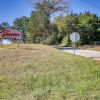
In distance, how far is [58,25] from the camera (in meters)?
66.9

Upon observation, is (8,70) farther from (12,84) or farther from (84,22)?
(84,22)

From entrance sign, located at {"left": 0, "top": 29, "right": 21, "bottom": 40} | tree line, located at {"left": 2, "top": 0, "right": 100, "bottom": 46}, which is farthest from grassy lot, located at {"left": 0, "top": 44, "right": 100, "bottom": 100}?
tree line, located at {"left": 2, "top": 0, "right": 100, "bottom": 46}

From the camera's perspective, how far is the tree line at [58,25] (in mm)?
65500

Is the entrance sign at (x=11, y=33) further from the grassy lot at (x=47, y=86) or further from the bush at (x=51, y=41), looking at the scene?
the bush at (x=51, y=41)

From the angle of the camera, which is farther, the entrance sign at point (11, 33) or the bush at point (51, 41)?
the bush at point (51, 41)

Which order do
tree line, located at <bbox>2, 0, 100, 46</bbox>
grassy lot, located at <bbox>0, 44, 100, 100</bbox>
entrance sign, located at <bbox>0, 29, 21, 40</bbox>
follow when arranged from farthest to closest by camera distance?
tree line, located at <bbox>2, 0, 100, 46</bbox>, entrance sign, located at <bbox>0, 29, 21, 40</bbox>, grassy lot, located at <bbox>0, 44, 100, 100</bbox>

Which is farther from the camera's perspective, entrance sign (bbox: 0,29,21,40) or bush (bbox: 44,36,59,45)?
bush (bbox: 44,36,59,45)

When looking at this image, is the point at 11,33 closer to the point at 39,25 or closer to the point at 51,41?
the point at 39,25

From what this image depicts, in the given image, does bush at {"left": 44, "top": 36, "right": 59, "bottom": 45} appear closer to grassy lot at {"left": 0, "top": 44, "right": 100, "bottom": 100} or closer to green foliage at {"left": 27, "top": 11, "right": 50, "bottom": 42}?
green foliage at {"left": 27, "top": 11, "right": 50, "bottom": 42}

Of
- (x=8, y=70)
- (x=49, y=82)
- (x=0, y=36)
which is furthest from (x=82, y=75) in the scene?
(x=0, y=36)

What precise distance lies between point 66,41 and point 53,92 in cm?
5812

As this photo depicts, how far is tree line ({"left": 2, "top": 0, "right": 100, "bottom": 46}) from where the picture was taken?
65500mm

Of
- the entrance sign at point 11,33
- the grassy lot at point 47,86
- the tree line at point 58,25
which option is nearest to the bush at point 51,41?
the tree line at point 58,25

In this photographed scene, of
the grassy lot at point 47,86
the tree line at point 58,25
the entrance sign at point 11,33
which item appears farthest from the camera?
→ the tree line at point 58,25
